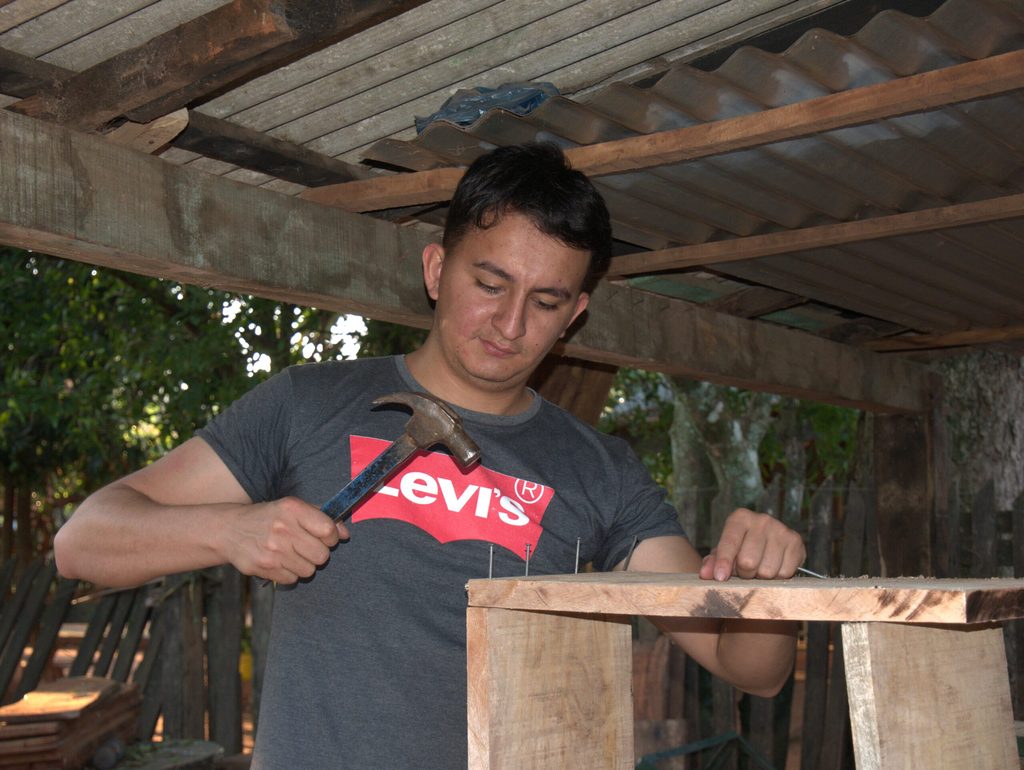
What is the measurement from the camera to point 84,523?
2.26 meters

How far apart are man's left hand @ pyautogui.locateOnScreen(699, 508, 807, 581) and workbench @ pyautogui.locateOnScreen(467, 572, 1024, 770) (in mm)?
104

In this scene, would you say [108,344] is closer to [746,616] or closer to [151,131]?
[151,131]

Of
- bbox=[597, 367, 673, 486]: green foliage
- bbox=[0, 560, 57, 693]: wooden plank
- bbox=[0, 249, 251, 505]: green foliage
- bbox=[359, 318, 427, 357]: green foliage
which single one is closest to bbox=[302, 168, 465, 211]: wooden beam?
bbox=[0, 560, 57, 693]: wooden plank

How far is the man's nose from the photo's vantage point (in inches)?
98.3

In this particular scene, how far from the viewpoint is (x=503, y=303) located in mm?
2516

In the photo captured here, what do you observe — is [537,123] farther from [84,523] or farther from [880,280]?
[880,280]

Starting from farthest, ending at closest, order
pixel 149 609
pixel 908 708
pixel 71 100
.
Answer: pixel 149 609, pixel 71 100, pixel 908 708

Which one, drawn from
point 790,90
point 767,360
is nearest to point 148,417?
point 767,360

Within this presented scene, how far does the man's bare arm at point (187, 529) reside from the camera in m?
2.03

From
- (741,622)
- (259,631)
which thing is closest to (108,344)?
(259,631)

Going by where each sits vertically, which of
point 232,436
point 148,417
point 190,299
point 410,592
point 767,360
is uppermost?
point 190,299

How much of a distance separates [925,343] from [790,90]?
344cm

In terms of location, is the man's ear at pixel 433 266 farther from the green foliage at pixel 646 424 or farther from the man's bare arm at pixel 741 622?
the green foliage at pixel 646 424

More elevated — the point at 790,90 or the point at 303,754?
the point at 790,90
